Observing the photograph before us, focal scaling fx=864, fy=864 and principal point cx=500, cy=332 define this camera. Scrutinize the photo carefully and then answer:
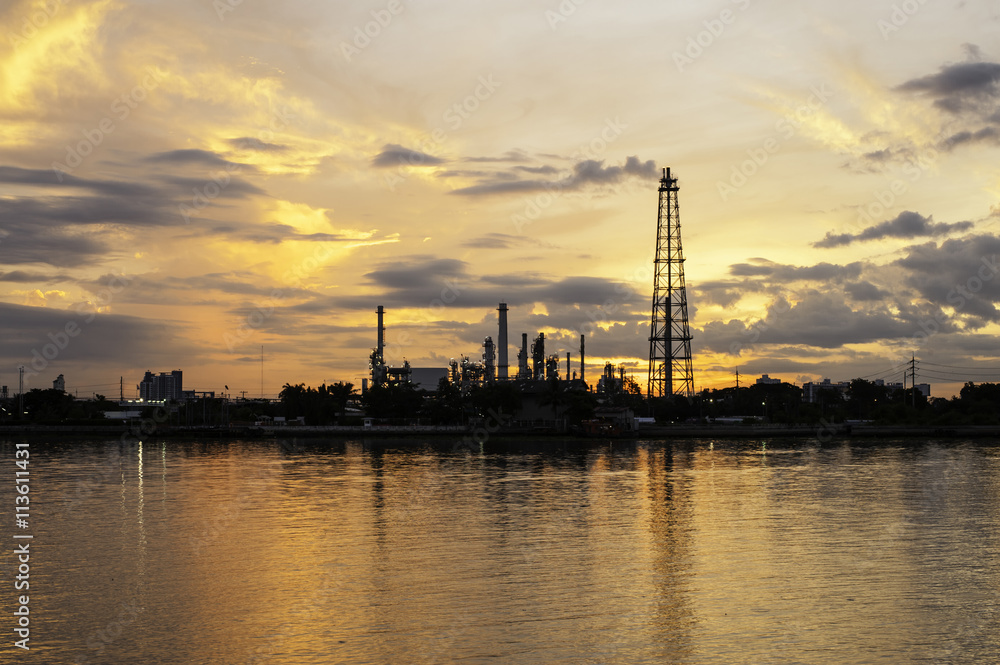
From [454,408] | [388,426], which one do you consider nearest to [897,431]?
[454,408]

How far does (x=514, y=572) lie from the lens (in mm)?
31047

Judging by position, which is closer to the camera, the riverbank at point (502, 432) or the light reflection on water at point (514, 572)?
the light reflection on water at point (514, 572)

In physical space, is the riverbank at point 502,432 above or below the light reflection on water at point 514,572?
below

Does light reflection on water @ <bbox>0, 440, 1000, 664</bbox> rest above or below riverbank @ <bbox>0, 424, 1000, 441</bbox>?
above

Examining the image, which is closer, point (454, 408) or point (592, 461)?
point (592, 461)

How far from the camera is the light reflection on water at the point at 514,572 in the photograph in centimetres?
2269

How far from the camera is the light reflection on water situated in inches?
893

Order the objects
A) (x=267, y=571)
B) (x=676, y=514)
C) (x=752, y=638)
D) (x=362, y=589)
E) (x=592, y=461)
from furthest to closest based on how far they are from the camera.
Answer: (x=592, y=461), (x=676, y=514), (x=267, y=571), (x=362, y=589), (x=752, y=638)

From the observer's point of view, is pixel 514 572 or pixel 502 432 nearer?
pixel 514 572

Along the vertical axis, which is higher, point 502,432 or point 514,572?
point 514,572

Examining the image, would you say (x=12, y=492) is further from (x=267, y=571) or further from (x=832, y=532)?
(x=832, y=532)

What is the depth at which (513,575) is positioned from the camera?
100ft

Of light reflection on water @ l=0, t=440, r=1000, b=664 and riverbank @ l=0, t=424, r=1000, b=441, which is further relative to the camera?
riverbank @ l=0, t=424, r=1000, b=441

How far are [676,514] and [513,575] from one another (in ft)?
65.7
